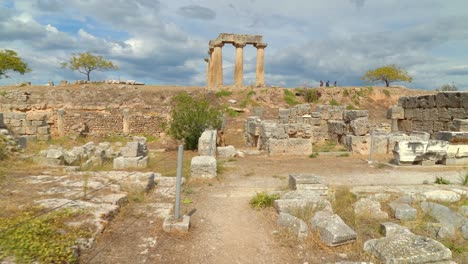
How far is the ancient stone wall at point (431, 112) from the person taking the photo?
13.7 meters

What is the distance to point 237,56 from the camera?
32.2m

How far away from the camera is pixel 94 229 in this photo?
14.7 ft

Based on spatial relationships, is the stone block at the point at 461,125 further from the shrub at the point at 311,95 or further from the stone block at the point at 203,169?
the shrub at the point at 311,95

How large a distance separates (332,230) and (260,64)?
29537 millimetres

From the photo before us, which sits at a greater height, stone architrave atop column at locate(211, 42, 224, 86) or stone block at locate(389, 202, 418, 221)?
stone architrave atop column at locate(211, 42, 224, 86)

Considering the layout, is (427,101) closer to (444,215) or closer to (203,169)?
(444,215)

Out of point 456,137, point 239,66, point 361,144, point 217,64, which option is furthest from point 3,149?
point 239,66

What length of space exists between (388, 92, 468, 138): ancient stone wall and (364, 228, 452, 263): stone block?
10521 mm

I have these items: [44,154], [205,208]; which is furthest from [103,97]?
[205,208]

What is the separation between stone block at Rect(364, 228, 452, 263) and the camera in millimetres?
3984

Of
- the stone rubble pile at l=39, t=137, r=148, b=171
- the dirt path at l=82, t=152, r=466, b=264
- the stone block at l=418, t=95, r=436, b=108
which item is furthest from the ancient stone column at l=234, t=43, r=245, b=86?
Answer: the dirt path at l=82, t=152, r=466, b=264

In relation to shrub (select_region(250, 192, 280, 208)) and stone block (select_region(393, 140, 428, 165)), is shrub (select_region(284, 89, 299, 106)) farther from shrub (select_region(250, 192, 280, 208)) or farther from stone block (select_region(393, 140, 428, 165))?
shrub (select_region(250, 192, 280, 208))

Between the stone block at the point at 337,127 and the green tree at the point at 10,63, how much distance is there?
124ft

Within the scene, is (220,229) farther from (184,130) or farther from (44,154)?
(184,130)
